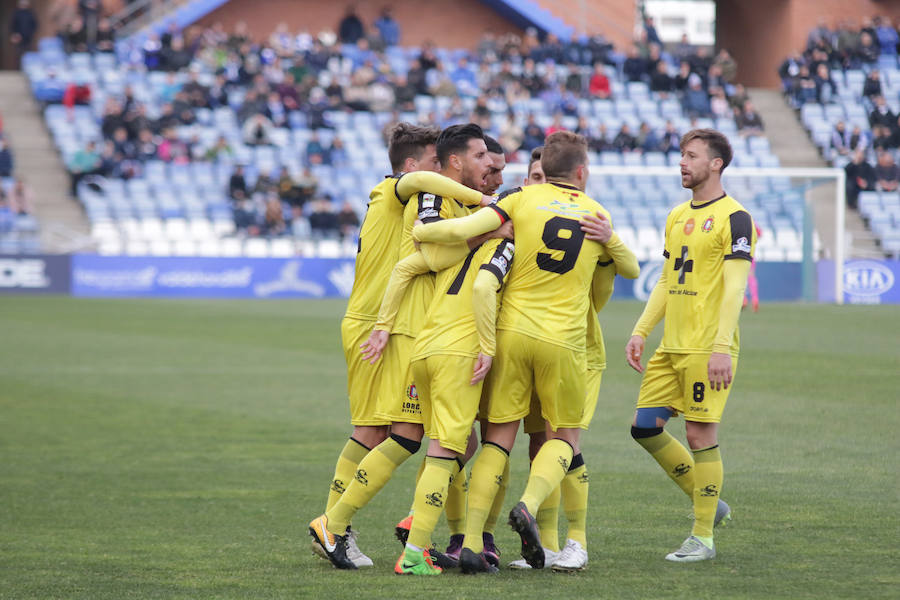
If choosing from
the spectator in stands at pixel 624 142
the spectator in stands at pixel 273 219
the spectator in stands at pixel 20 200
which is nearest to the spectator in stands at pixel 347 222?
the spectator in stands at pixel 273 219

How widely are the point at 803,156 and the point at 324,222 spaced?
49.5ft

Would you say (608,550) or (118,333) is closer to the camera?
(608,550)

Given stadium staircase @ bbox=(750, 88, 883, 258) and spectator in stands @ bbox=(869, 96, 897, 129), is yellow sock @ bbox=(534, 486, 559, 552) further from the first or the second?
spectator in stands @ bbox=(869, 96, 897, 129)

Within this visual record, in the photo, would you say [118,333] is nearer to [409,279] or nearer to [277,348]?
[277,348]

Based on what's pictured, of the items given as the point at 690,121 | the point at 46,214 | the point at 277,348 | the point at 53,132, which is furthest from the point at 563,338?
→ the point at 690,121

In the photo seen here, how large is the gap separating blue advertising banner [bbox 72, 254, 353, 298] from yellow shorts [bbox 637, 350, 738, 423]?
2201cm

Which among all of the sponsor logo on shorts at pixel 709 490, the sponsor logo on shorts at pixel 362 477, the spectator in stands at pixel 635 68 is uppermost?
the spectator in stands at pixel 635 68

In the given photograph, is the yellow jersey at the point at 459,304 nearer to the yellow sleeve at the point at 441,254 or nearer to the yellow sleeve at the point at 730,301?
the yellow sleeve at the point at 441,254

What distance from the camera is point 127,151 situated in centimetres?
2969

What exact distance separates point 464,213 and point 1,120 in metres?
28.7

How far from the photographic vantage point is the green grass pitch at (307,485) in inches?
203

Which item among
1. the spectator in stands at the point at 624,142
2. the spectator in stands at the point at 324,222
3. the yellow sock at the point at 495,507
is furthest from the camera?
the spectator in stands at the point at 624,142

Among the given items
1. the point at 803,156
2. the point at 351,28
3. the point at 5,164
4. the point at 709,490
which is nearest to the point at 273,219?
the point at 5,164

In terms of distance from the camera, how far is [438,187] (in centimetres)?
544
